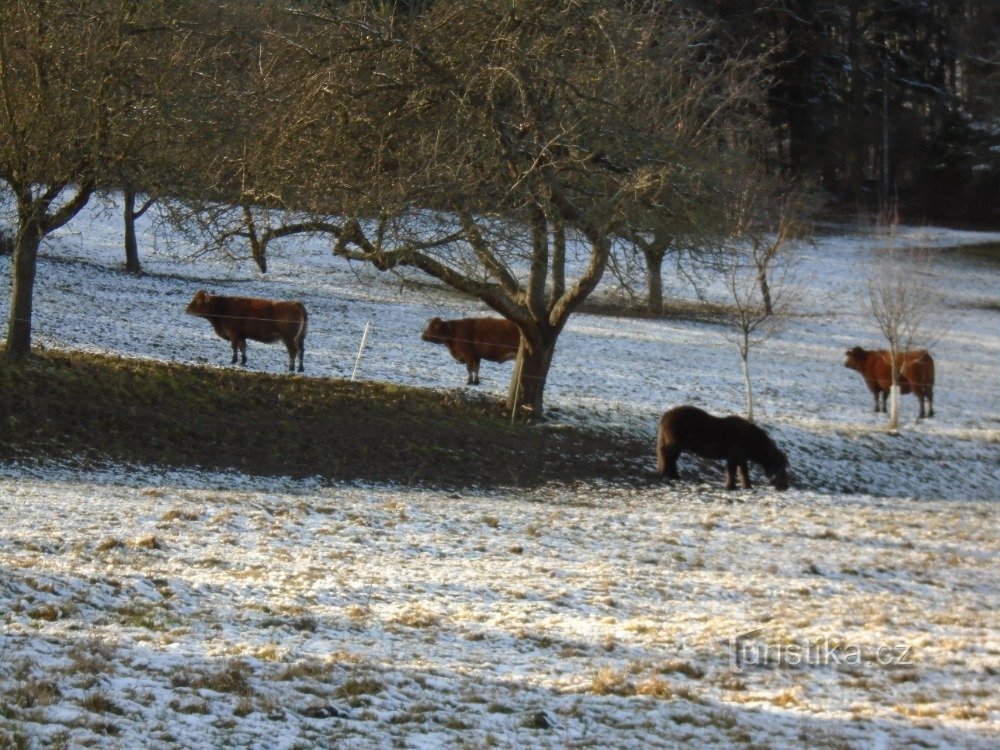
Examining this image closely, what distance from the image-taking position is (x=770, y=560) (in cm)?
1187

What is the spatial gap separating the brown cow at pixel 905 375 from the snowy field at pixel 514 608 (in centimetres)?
346

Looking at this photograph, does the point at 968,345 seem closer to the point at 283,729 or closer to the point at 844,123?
the point at 844,123

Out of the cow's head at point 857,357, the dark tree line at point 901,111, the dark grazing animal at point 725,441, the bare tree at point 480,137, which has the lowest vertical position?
the dark grazing animal at point 725,441

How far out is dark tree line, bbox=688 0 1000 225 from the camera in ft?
171

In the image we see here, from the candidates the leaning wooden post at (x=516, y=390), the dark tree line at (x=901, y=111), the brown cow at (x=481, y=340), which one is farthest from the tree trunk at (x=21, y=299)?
the dark tree line at (x=901, y=111)

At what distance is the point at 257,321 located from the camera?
21766mm

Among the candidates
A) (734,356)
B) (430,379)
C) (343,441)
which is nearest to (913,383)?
(734,356)

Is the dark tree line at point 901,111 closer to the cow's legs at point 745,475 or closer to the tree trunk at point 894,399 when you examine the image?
the tree trunk at point 894,399

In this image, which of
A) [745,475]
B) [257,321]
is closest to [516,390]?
[745,475]

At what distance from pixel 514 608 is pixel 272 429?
8.03 m

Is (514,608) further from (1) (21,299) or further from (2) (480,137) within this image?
(1) (21,299)

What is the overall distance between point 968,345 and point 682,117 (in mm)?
16667

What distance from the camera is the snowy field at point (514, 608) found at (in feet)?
20.7

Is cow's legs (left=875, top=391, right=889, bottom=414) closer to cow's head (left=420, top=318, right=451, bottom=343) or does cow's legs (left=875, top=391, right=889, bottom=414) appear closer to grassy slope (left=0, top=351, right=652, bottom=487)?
grassy slope (left=0, top=351, right=652, bottom=487)
